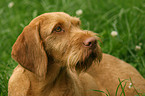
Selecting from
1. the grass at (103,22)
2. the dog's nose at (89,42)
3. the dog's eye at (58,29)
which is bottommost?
the grass at (103,22)

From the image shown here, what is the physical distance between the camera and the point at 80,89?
11.8 feet

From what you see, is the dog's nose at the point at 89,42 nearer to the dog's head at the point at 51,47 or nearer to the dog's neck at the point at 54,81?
the dog's head at the point at 51,47

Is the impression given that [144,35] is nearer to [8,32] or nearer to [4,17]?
[8,32]

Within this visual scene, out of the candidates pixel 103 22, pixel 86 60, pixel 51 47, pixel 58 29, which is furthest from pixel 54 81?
pixel 103 22

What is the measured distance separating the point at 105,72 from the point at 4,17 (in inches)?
143

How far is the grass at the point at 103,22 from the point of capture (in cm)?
507

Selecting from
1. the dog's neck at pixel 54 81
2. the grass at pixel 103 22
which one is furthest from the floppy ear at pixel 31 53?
the grass at pixel 103 22

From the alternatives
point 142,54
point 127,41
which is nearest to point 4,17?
point 127,41

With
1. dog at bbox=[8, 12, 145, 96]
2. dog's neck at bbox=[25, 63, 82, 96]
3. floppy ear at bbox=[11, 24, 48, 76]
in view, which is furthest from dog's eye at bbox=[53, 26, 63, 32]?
dog's neck at bbox=[25, 63, 82, 96]

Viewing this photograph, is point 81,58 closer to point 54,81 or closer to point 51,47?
point 51,47

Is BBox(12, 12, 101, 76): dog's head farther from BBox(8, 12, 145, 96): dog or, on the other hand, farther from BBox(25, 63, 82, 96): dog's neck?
BBox(25, 63, 82, 96): dog's neck

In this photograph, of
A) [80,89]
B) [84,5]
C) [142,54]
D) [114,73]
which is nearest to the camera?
[80,89]

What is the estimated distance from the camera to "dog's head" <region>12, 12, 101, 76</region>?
294 cm

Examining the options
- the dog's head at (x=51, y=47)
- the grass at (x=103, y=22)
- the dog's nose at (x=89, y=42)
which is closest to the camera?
the dog's nose at (x=89, y=42)
